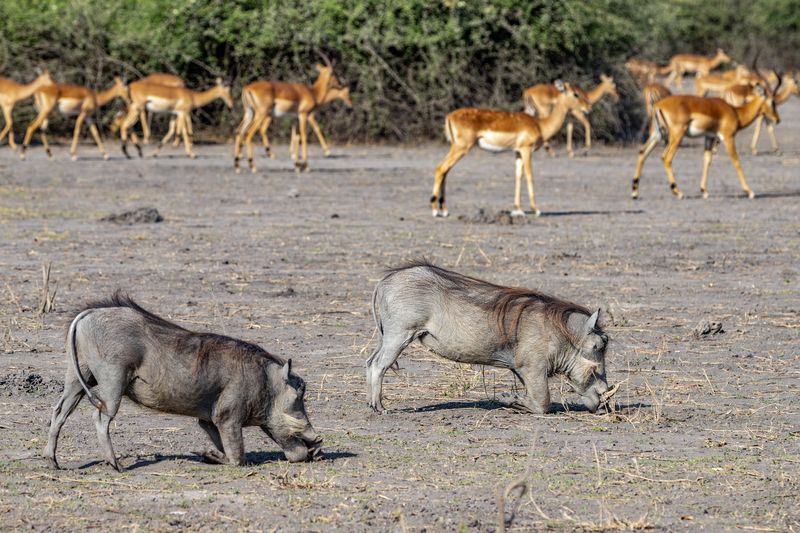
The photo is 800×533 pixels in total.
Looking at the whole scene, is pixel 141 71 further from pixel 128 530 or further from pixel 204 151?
pixel 128 530

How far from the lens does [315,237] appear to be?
15742 mm

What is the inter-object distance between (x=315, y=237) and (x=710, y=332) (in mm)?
6209

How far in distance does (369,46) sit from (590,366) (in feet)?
72.3

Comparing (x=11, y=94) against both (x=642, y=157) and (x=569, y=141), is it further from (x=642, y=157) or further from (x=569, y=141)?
(x=642, y=157)

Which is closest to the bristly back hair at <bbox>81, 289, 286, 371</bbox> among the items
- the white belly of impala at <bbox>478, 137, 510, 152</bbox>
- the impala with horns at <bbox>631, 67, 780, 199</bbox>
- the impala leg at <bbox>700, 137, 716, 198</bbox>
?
the white belly of impala at <bbox>478, 137, 510, 152</bbox>

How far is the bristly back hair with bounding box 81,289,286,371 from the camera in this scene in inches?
263

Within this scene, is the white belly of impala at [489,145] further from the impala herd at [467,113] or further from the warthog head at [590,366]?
the warthog head at [590,366]

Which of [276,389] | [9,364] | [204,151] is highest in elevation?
[276,389]

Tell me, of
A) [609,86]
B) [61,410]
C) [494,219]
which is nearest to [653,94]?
[609,86]

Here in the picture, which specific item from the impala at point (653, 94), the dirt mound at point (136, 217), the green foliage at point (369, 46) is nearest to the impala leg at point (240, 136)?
the green foliage at point (369, 46)

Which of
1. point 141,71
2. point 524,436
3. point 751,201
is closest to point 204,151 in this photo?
point 141,71

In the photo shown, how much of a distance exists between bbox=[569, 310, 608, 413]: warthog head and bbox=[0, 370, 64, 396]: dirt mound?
295 cm

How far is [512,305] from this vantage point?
7.99m

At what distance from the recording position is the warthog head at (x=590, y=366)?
7.93 metres
